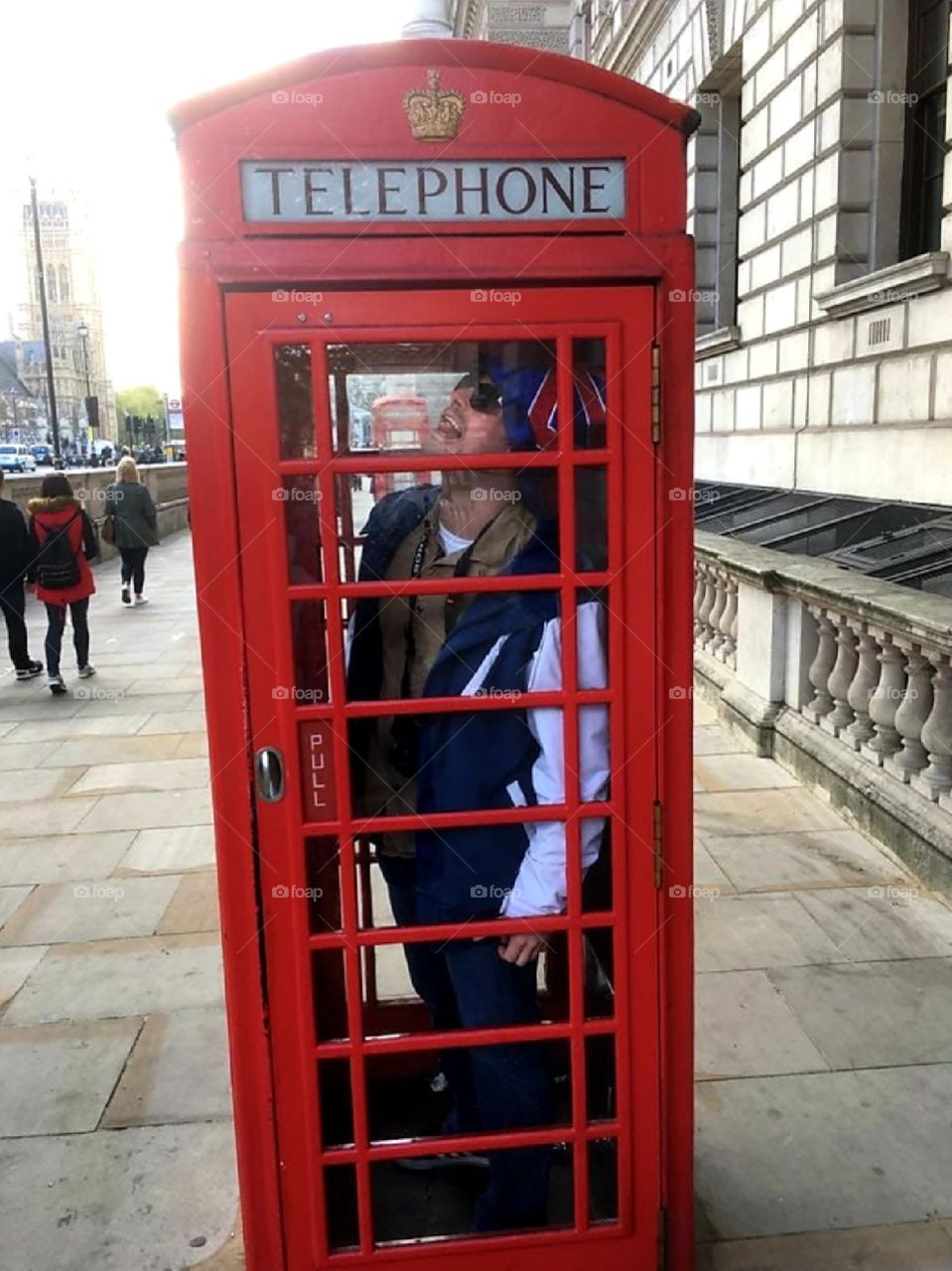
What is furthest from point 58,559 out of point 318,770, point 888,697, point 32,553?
point 318,770

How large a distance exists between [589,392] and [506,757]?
2.54 ft

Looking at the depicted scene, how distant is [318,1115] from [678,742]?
1.13m

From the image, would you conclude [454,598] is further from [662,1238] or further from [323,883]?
[662,1238]

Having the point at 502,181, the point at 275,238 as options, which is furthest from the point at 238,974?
the point at 502,181

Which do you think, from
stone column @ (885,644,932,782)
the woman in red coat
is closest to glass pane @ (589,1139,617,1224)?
stone column @ (885,644,932,782)

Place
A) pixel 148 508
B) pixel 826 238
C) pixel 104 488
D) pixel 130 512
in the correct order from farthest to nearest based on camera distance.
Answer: pixel 104 488 → pixel 148 508 → pixel 130 512 → pixel 826 238

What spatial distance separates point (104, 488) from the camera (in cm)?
1927

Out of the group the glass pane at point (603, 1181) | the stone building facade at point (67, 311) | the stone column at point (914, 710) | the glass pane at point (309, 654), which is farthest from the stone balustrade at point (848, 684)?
the stone building facade at point (67, 311)

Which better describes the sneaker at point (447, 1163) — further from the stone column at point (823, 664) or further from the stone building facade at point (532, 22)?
the stone building facade at point (532, 22)

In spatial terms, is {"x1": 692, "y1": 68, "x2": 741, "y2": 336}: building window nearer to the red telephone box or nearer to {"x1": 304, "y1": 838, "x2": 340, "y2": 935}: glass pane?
the red telephone box

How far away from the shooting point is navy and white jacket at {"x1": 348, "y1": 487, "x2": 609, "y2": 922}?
7.24 feet

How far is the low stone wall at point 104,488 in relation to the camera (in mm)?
15562

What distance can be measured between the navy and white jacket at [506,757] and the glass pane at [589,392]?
0.21 meters

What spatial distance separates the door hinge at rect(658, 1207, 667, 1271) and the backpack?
308 inches
